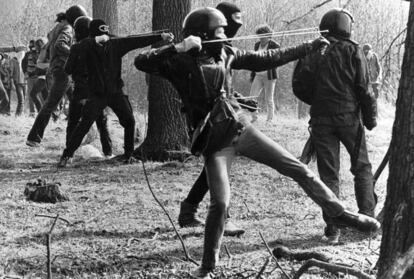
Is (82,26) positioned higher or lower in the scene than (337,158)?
higher

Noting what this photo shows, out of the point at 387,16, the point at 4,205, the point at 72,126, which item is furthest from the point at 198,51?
the point at 387,16

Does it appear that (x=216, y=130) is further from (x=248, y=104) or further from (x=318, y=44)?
(x=318, y=44)

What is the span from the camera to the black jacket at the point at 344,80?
20.9 feet

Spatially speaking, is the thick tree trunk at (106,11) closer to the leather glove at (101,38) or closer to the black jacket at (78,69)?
the black jacket at (78,69)

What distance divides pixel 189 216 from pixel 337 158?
140 cm

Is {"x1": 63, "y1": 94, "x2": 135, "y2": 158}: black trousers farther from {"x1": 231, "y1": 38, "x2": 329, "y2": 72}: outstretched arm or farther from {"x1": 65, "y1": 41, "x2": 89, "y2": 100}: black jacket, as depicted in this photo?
{"x1": 231, "y1": 38, "x2": 329, "y2": 72}: outstretched arm

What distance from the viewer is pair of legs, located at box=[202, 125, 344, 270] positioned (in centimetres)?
498

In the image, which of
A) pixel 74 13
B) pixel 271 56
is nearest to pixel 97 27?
pixel 74 13

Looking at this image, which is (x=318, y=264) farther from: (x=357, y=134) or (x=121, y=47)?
(x=121, y=47)

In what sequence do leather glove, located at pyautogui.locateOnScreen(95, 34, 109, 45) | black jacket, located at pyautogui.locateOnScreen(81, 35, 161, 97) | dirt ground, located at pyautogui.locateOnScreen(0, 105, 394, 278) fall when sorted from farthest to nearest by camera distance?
black jacket, located at pyautogui.locateOnScreen(81, 35, 161, 97) < leather glove, located at pyautogui.locateOnScreen(95, 34, 109, 45) < dirt ground, located at pyautogui.locateOnScreen(0, 105, 394, 278)

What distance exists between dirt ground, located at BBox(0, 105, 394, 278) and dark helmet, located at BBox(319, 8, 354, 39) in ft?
5.93

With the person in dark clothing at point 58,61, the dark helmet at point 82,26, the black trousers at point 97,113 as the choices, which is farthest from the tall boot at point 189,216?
the person in dark clothing at point 58,61

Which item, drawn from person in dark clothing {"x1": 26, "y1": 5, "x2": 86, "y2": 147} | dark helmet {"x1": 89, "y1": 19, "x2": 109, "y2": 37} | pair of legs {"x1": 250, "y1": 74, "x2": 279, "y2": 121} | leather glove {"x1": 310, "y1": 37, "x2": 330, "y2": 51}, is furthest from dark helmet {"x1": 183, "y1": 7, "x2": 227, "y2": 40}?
pair of legs {"x1": 250, "y1": 74, "x2": 279, "y2": 121}

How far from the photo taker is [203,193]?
Result: 21.4 ft
